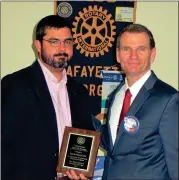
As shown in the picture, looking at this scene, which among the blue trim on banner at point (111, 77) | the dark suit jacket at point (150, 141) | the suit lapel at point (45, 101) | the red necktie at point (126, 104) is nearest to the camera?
the dark suit jacket at point (150, 141)

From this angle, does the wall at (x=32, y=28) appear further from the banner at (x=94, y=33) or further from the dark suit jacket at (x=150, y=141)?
the dark suit jacket at (x=150, y=141)

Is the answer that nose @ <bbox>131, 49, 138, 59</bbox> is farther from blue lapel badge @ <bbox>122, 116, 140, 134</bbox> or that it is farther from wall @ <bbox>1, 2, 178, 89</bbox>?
wall @ <bbox>1, 2, 178, 89</bbox>

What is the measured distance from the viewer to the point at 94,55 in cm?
326

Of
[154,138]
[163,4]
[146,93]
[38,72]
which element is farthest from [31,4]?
[154,138]

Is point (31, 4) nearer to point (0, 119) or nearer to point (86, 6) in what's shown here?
point (86, 6)

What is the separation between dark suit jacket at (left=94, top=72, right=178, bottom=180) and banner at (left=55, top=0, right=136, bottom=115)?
47.0 inches

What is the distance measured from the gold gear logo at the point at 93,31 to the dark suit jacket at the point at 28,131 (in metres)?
1.02

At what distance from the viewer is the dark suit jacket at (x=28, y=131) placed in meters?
2.28

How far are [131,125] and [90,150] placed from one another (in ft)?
1.45

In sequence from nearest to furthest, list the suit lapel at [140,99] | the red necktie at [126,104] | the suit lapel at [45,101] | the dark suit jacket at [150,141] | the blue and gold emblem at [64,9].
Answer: the dark suit jacket at [150,141]
the suit lapel at [140,99]
the red necktie at [126,104]
the suit lapel at [45,101]
the blue and gold emblem at [64,9]

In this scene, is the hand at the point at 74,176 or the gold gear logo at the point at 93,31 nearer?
the hand at the point at 74,176

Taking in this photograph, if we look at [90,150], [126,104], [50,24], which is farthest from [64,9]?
[90,150]

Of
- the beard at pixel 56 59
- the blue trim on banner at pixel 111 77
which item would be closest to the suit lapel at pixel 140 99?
the beard at pixel 56 59

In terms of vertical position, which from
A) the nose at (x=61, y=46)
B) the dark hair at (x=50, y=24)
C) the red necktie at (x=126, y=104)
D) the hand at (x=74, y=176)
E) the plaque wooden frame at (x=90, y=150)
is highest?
the dark hair at (x=50, y=24)
